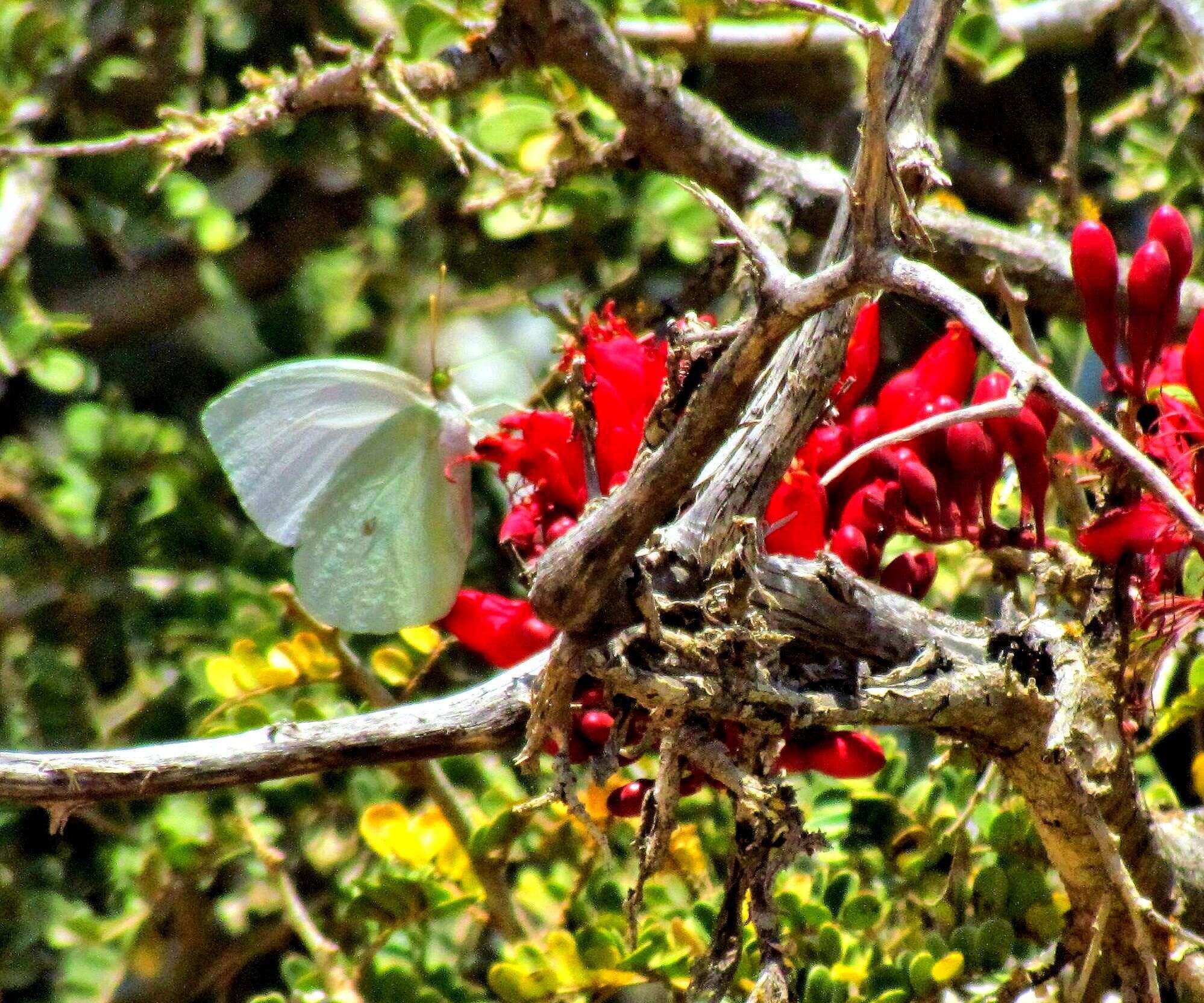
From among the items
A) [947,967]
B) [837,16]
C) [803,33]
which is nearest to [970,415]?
[837,16]

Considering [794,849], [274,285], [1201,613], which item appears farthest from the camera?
[274,285]

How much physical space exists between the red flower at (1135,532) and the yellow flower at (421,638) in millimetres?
624

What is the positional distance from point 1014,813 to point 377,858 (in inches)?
28.6

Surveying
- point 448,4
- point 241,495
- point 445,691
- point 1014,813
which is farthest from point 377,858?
point 448,4

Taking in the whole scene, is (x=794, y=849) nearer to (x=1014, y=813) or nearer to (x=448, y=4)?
(x=1014, y=813)

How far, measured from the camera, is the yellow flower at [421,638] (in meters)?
1.23

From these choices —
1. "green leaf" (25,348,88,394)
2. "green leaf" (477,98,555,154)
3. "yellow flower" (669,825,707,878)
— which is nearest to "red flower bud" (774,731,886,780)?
"yellow flower" (669,825,707,878)

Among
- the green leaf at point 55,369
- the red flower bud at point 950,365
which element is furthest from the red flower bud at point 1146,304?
the green leaf at point 55,369

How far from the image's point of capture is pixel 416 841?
118cm

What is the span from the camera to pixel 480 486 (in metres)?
1.71

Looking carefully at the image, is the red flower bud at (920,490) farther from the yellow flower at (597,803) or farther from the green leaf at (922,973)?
the yellow flower at (597,803)

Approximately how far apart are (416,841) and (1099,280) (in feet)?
2.25

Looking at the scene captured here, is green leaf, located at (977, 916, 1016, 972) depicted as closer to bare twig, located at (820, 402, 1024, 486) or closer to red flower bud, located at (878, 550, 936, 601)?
red flower bud, located at (878, 550, 936, 601)

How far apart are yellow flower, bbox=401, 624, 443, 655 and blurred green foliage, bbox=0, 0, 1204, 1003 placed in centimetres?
4
